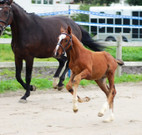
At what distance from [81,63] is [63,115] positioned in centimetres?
125

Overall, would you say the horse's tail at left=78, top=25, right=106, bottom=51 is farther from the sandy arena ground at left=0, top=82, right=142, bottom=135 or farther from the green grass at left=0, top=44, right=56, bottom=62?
the green grass at left=0, top=44, right=56, bottom=62

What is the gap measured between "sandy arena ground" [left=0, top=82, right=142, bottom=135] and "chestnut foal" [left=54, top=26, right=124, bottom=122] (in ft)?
1.05

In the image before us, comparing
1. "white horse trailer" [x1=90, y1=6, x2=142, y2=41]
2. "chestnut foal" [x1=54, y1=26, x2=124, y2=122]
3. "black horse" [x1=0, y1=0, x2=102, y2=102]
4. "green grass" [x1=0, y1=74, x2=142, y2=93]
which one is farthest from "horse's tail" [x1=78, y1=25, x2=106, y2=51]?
"white horse trailer" [x1=90, y1=6, x2=142, y2=41]

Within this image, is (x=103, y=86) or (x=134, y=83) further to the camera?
(x=134, y=83)

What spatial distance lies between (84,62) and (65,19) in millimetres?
3745

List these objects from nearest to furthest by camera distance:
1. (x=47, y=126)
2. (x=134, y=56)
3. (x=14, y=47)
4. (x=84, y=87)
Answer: (x=47, y=126) < (x=14, y=47) < (x=84, y=87) < (x=134, y=56)

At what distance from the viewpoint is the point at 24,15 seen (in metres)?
8.05

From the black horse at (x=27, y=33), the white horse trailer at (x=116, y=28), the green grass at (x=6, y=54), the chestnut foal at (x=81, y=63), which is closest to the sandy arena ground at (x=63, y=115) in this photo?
the chestnut foal at (x=81, y=63)

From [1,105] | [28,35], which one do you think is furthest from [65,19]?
[1,105]

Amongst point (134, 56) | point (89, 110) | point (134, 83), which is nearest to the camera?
point (89, 110)

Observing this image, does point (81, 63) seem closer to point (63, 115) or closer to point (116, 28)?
point (63, 115)

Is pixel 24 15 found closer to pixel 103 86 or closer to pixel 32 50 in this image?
pixel 32 50

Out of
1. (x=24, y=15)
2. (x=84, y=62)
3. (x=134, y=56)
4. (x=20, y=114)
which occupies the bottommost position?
(x=134, y=56)

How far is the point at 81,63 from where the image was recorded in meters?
5.89
